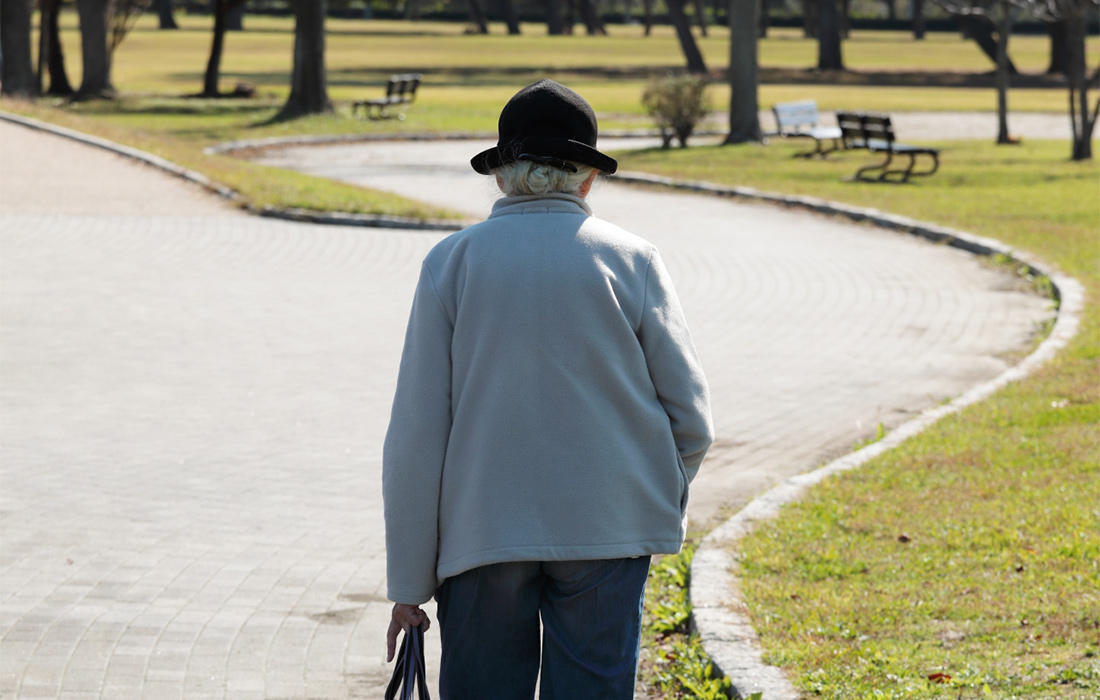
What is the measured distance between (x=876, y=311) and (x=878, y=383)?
96.9 inches

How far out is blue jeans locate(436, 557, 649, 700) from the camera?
2672mm

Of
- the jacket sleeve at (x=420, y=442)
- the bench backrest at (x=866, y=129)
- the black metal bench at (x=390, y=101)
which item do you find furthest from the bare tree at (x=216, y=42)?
the jacket sleeve at (x=420, y=442)

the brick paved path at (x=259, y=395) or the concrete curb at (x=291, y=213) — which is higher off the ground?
the concrete curb at (x=291, y=213)

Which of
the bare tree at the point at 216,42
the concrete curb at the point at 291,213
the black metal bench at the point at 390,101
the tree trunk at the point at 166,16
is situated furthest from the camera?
the tree trunk at the point at 166,16

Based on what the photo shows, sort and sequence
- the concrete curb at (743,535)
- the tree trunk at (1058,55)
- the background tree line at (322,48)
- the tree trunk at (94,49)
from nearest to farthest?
1. the concrete curb at (743,535)
2. the background tree line at (322,48)
3. the tree trunk at (94,49)
4. the tree trunk at (1058,55)

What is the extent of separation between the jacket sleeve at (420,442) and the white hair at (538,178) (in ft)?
0.84

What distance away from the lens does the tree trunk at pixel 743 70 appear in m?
25.8

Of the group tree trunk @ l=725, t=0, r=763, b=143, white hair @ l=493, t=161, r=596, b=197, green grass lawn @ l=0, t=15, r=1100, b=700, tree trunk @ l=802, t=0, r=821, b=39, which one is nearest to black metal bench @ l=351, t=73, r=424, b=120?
green grass lawn @ l=0, t=15, r=1100, b=700

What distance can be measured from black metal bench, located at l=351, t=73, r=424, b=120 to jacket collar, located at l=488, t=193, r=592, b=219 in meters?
30.3

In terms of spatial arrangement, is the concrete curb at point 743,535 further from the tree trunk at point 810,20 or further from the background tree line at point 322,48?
the tree trunk at point 810,20

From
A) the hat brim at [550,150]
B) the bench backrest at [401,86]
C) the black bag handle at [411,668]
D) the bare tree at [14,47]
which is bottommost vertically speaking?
the black bag handle at [411,668]

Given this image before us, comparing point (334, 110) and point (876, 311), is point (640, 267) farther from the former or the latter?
point (334, 110)

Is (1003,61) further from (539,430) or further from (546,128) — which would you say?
(539,430)

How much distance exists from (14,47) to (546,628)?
3362cm
